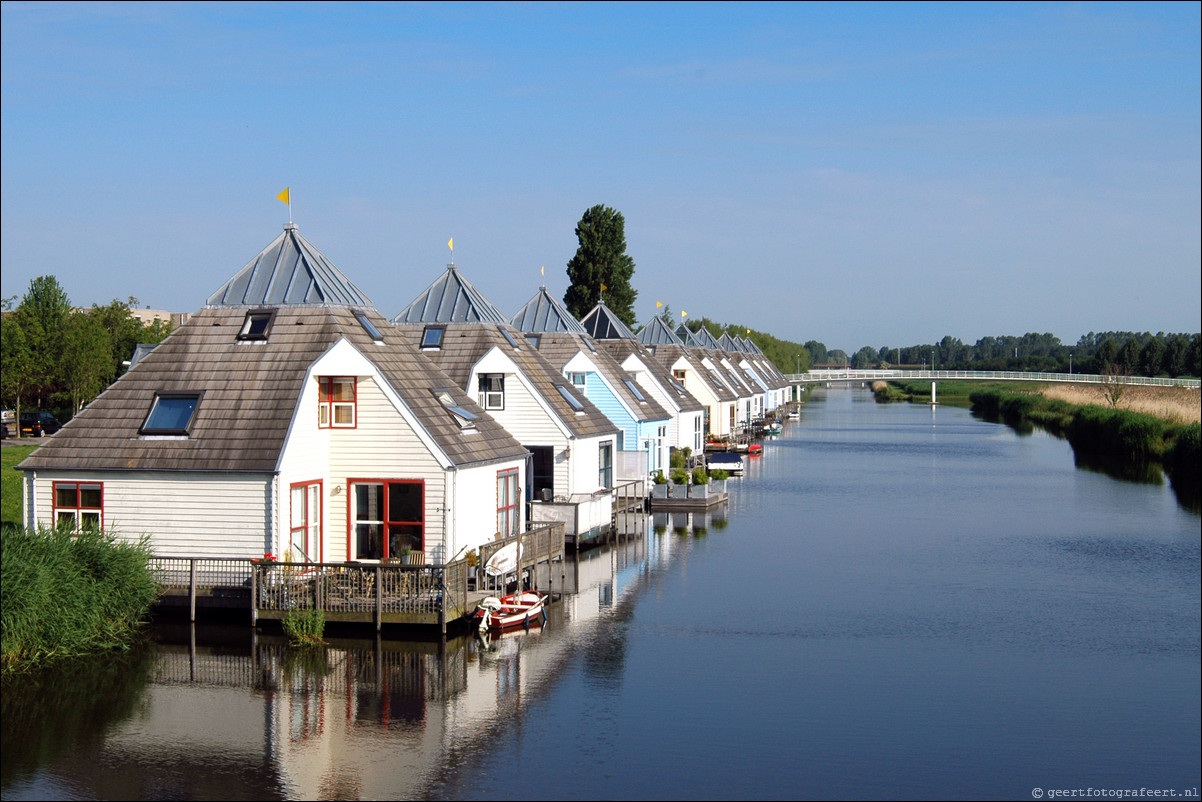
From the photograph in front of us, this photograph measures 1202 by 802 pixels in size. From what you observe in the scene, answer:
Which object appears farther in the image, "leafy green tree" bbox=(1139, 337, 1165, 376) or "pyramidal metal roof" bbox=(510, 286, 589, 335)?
"leafy green tree" bbox=(1139, 337, 1165, 376)

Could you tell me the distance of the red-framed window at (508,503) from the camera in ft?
96.4

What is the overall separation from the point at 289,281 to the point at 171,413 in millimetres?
4258

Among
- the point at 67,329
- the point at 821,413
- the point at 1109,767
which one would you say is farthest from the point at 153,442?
the point at 821,413

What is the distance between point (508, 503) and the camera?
98.6 ft

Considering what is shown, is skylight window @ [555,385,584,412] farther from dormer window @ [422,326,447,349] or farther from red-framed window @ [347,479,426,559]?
red-framed window @ [347,479,426,559]

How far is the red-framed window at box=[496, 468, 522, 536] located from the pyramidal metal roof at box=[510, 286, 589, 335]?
18.3m

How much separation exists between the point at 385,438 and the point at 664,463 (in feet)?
93.8

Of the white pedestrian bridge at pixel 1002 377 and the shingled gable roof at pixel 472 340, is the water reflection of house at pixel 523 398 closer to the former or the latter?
the shingled gable roof at pixel 472 340

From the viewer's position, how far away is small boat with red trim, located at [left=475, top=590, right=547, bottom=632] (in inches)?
969

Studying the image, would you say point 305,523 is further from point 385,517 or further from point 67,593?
point 67,593

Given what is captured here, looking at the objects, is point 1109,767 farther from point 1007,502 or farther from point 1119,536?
point 1007,502

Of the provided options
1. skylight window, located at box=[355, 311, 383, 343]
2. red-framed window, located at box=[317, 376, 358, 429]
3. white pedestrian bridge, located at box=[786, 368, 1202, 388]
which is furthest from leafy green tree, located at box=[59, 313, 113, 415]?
white pedestrian bridge, located at box=[786, 368, 1202, 388]

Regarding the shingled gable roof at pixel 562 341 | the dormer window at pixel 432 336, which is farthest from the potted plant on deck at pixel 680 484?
the dormer window at pixel 432 336

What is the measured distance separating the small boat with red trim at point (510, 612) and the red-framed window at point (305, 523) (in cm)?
381
